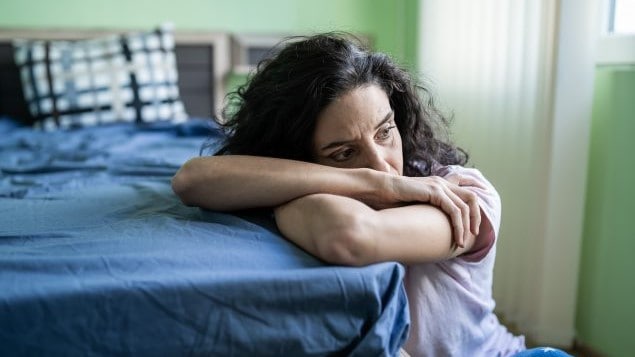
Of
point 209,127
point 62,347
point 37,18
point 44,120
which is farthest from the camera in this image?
point 37,18

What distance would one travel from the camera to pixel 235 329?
0.62m

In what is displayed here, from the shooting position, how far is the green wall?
152 centimetres

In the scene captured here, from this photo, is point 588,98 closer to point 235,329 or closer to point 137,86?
point 235,329

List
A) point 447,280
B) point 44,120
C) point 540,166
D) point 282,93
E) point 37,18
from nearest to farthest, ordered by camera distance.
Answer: point 447,280 < point 282,93 < point 540,166 < point 44,120 < point 37,18

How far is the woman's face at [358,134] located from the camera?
877 mm

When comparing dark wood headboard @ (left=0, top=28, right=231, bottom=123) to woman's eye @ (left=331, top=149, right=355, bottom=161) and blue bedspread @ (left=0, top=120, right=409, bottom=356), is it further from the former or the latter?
blue bedspread @ (left=0, top=120, right=409, bottom=356)

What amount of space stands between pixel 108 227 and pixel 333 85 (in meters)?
0.42

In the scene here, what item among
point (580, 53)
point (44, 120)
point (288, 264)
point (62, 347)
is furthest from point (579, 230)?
point (44, 120)

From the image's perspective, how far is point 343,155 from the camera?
0.92 metres

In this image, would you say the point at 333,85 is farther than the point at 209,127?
No

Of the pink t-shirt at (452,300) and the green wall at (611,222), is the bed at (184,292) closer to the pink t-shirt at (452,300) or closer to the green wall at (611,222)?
the pink t-shirt at (452,300)

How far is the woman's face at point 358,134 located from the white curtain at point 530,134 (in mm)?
922

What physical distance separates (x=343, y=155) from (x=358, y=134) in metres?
0.06

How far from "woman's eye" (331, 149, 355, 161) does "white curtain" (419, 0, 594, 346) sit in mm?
971
